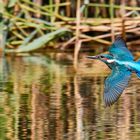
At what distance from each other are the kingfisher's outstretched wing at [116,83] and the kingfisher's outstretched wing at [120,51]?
0.31ft

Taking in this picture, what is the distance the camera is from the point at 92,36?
12.5 metres

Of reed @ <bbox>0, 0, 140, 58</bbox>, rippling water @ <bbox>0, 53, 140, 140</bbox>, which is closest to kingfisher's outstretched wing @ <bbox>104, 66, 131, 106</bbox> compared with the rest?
rippling water @ <bbox>0, 53, 140, 140</bbox>

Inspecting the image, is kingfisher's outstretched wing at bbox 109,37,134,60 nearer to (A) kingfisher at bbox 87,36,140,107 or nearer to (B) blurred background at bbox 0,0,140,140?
(A) kingfisher at bbox 87,36,140,107

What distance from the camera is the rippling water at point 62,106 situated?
18.9 feet

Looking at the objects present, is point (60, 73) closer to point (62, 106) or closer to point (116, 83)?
point (62, 106)

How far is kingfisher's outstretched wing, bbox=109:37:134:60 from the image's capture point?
571 centimetres

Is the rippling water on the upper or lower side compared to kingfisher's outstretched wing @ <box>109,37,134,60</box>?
lower

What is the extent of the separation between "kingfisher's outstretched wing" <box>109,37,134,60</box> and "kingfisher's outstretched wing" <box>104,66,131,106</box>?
0.09m

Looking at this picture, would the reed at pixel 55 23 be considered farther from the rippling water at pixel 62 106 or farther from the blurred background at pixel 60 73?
the rippling water at pixel 62 106

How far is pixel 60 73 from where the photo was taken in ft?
31.2

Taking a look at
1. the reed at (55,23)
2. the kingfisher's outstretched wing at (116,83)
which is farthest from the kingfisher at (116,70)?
the reed at (55,23)

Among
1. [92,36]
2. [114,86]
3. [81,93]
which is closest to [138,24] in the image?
[92,36]

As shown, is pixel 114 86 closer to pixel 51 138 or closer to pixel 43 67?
pixel 51 138

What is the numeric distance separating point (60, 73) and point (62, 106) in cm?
255
